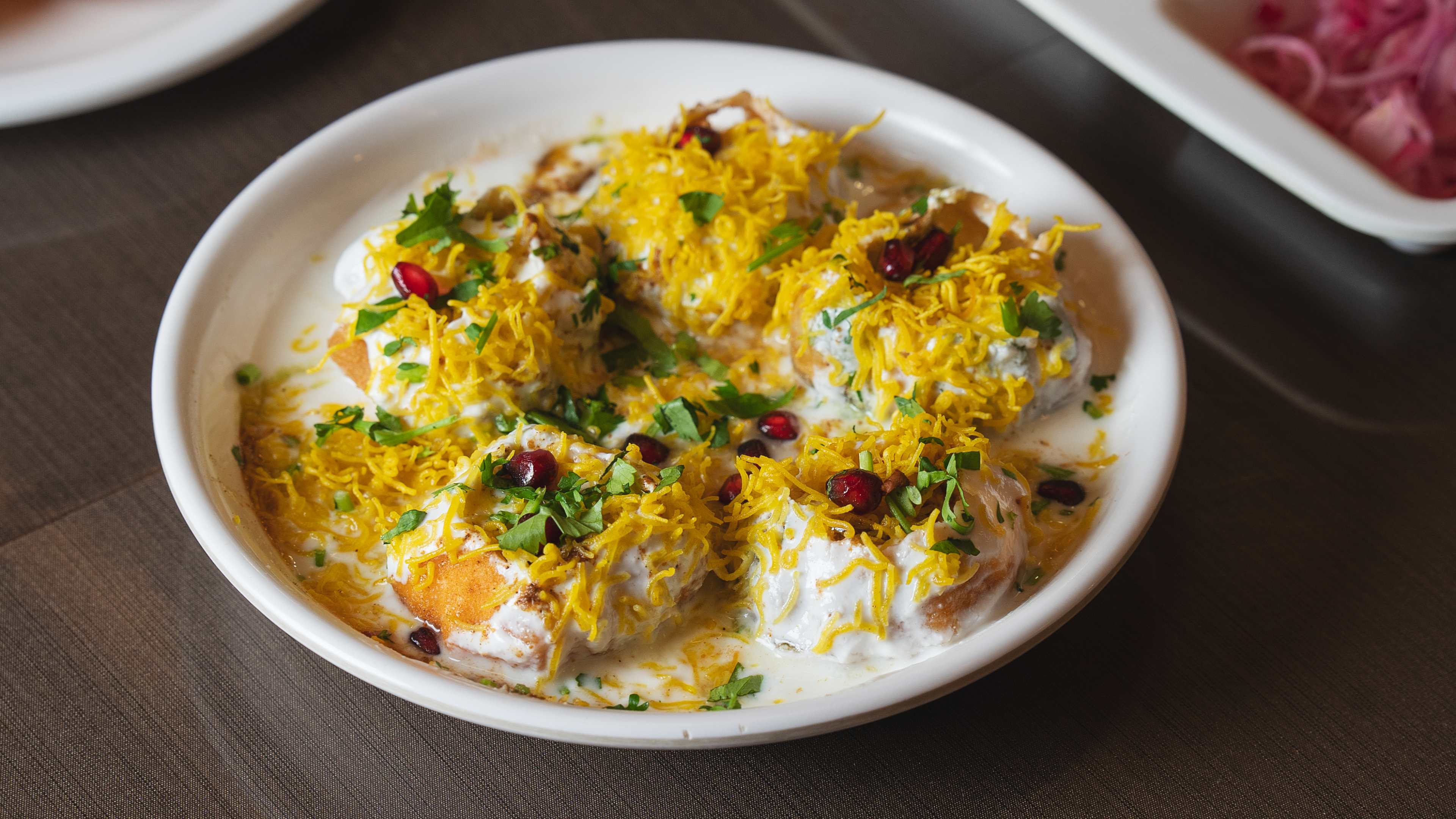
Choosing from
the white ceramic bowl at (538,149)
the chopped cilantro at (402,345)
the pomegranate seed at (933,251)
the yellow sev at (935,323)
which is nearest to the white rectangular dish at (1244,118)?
the white ceramic bowl at (538,149)

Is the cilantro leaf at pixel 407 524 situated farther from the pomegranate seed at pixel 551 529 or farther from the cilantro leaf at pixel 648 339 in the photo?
the cilantro leaf at pixel 648 339

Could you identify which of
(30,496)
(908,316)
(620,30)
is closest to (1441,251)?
(908,316)

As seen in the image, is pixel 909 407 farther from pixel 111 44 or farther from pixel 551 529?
pixel 111 44

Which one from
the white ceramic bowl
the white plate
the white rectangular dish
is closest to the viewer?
the white ceramic bowl

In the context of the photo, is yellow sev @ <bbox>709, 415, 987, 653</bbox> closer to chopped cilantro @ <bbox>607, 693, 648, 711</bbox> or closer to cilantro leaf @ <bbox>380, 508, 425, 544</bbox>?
chopped cilantro @ <bbox>607, 693, 648, 711</bbox>

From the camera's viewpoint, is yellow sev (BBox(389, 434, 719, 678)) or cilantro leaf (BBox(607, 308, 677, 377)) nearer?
yellow sev (BBox(389, 434, 719, 678))

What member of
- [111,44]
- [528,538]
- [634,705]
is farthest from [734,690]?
[111,44]

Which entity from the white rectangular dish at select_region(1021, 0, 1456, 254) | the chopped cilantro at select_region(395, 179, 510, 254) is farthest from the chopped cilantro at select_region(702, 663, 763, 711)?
the white rectangular dish at select_region(1021, 0, 1456, 254)
